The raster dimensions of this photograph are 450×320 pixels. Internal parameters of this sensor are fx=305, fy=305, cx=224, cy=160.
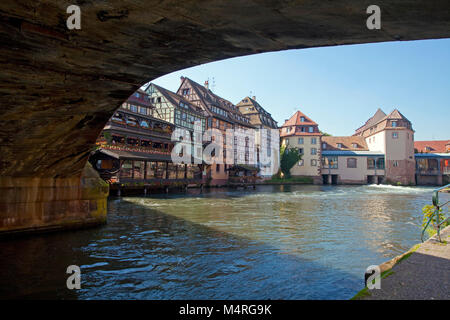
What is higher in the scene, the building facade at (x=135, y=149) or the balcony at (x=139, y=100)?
the balcony at (x=139, y=100)

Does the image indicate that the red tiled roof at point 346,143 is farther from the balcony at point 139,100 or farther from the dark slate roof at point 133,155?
the dark slate roof at point 133,155

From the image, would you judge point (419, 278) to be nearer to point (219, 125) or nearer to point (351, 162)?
point (219, 125)

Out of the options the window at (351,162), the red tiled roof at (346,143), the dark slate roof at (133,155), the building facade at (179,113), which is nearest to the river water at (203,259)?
the dark slate roof at (133,155)

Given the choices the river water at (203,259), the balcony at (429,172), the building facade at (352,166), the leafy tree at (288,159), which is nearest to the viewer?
the river water at (203,259)

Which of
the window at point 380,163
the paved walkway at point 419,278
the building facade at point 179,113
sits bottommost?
the paved walkway at point 419,278

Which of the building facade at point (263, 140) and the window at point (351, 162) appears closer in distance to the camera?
the building facade at point (263, 140)

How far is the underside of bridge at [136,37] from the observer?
8.27 ft

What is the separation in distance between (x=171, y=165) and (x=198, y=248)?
27.4 metres

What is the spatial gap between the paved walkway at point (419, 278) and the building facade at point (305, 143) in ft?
188

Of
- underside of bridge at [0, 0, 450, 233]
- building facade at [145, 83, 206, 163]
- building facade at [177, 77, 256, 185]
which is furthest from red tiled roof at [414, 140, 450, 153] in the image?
underside of bridge at [0, 0, 450, 233]

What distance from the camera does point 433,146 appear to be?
216ft

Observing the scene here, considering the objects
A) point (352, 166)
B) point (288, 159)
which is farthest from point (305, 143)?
point (352, 166)

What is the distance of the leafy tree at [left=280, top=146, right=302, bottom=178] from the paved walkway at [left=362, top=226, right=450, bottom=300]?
5523 centimetres

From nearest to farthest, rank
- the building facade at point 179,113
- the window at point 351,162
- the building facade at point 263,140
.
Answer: the building facade at point 179,113 → the building facade at point 263,140 → the window at point 351,162
